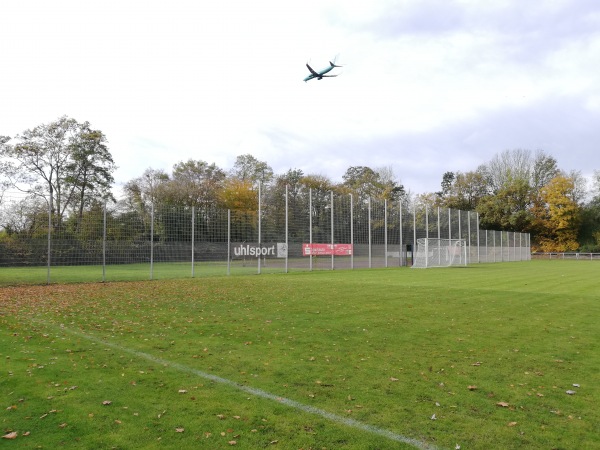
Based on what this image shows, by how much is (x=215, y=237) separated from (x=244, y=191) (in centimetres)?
2751

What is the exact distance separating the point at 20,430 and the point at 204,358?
7.85 ft

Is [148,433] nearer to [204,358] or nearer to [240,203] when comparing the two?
[204,358]

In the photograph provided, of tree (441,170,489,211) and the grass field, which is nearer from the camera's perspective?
the grass field

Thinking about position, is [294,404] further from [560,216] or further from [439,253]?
[560,216]

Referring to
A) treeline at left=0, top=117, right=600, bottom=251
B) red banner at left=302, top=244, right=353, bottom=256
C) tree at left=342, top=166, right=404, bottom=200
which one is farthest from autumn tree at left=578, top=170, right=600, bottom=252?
red banner at left=302, top=244, right=353, bottom=256

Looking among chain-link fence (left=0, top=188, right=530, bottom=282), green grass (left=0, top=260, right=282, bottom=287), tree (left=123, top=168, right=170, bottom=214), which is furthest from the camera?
tree (left=123, top=168, right=170, bottom=214)

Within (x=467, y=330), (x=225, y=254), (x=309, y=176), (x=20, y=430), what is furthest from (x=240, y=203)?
(x=20, y=430)

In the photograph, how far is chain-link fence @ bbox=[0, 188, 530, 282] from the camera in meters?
16.0

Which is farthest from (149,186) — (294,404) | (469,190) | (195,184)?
(294,404)

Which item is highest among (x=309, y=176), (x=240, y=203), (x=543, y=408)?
(x=309, y=176)

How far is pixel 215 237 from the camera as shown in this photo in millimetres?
21266

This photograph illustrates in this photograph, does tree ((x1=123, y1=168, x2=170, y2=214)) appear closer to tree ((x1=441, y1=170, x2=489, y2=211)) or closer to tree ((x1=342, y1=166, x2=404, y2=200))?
tree ((x1=342, y1=166, x2=404, y2=200))

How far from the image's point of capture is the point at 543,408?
4.04 meters

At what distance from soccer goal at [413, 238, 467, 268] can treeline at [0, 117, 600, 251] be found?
356 cm
